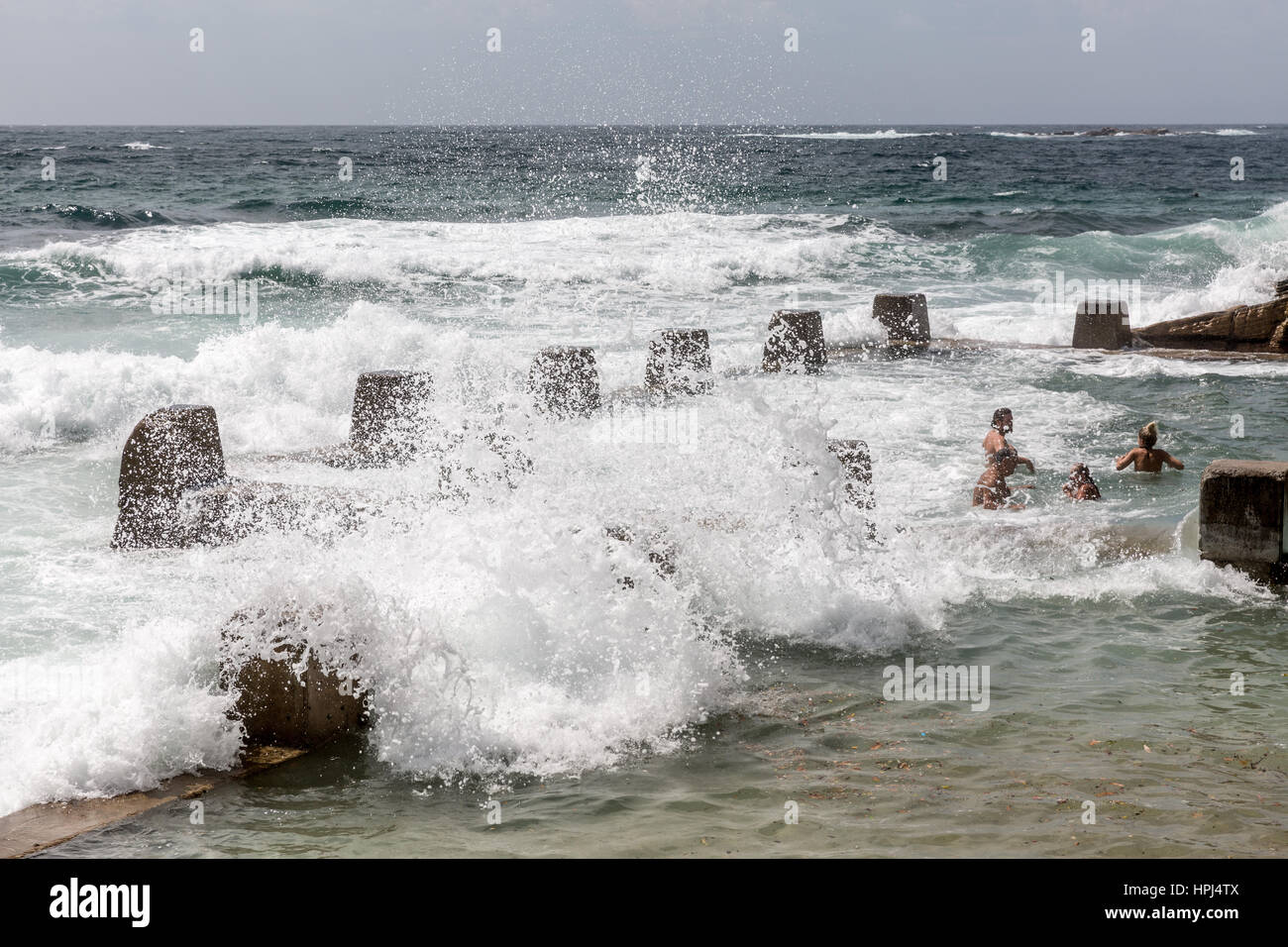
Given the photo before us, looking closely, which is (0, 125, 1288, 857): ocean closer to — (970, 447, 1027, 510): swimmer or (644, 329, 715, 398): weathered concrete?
(970, 447, 1027, 510): swimmer

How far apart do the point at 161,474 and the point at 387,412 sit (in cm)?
210

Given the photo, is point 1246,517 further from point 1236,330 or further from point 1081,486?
point 1236,330

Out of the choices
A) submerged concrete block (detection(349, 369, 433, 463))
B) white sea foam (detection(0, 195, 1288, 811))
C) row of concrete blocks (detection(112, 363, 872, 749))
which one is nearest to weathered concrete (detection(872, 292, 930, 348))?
white sea foam (detection(0, 195, 1288, 811))

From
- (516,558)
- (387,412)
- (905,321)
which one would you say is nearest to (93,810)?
(516,558)

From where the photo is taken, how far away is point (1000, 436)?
10086mm

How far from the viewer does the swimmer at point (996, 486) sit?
9.24 m

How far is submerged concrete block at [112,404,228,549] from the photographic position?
784cm

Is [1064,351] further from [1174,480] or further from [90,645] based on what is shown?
[90,645]

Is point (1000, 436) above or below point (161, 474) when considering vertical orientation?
below

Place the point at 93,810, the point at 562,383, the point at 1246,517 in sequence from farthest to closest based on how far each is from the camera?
the point at 562,383 → the point at 1246,517 → the point at 93,810

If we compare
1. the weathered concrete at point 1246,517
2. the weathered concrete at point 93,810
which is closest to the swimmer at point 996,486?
the weathered concrete at point 1246,517

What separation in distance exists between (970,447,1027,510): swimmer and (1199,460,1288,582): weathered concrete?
84.4 inches

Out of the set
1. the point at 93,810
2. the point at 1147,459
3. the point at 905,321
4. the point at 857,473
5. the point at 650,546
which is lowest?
the point at 93,810

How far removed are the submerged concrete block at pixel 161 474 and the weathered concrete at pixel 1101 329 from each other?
11.9 metres
